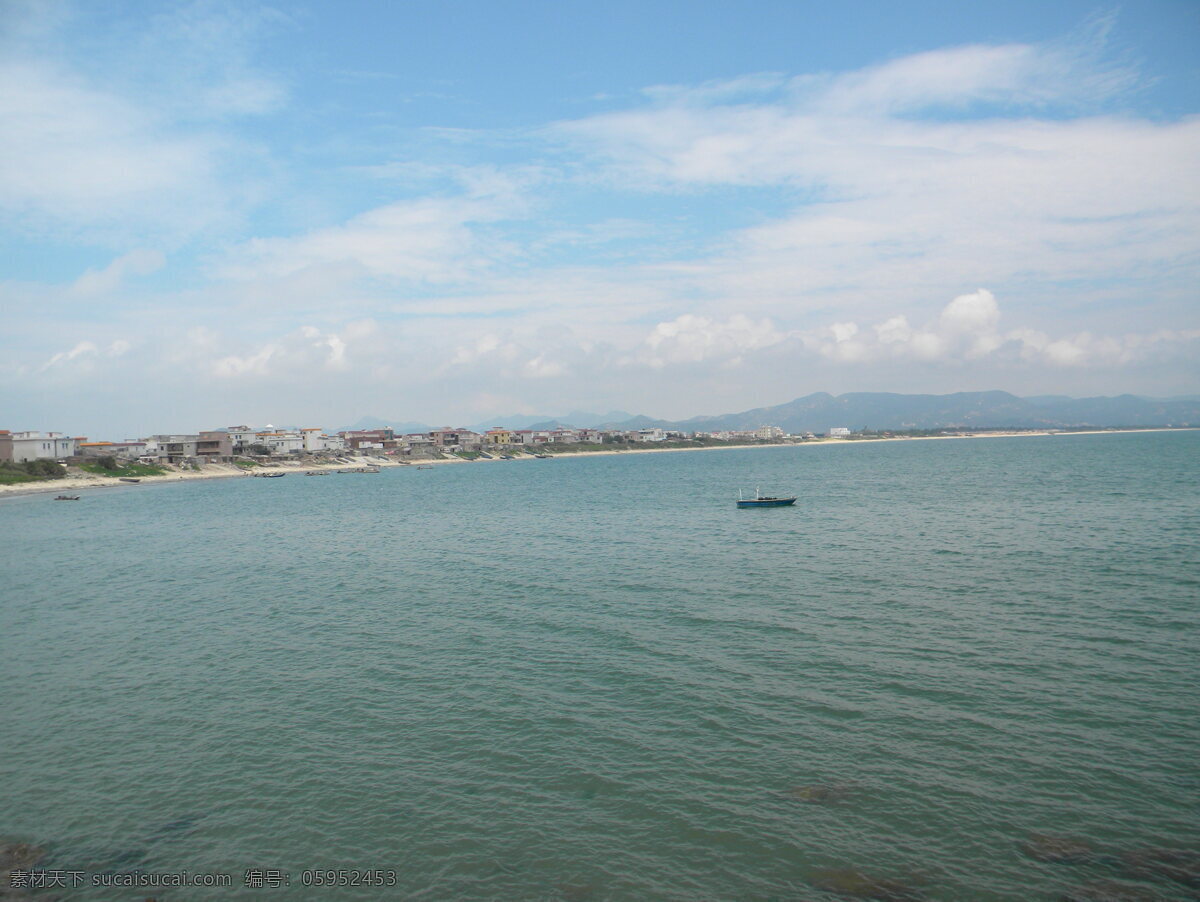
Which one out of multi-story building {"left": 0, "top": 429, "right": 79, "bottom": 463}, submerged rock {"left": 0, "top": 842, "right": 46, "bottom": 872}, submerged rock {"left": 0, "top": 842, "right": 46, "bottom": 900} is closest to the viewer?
submerged rock {"left": 0, "top": 842, "right": 46, "bottom": 900}

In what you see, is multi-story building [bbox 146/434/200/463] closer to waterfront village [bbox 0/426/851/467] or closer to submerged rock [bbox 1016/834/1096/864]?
waterfront village [bbox 0/426/851/467]

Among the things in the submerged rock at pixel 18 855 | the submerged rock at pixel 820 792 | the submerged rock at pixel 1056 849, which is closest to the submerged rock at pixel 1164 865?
the submerged rock at pixel 1056 849

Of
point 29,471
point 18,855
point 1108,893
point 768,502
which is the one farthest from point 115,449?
point 1108,893

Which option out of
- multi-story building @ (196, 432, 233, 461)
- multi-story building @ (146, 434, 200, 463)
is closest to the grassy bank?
multi-story building @ (146, 434, 200, 463)

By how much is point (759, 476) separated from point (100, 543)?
8412 cm

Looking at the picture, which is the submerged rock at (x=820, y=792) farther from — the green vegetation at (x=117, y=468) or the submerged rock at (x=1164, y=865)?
the green vegetation at (x=117, y=468)

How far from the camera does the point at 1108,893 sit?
9.98 m

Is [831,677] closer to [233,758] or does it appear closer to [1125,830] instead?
[1125,830]

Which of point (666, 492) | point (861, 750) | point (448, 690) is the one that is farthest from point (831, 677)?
point (666, 492)

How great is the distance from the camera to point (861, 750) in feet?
46.2

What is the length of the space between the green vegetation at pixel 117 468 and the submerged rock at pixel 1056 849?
131 m

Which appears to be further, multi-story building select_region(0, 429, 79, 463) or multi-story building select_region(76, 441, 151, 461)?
multi-story building select_region(76, 441, 151, 461)

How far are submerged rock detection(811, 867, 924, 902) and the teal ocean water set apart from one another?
4 cm

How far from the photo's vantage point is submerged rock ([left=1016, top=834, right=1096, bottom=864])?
10.8 m
